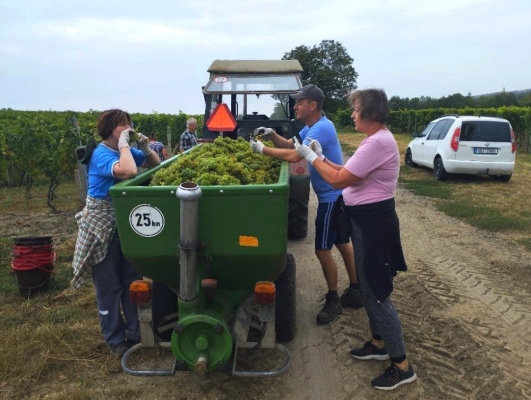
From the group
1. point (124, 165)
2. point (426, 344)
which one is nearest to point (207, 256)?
point (124, 165)

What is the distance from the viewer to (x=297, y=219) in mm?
6371

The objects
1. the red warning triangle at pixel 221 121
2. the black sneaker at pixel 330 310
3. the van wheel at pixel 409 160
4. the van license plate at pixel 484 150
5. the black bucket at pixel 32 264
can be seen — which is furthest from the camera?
the van wheel at pixel 409 160

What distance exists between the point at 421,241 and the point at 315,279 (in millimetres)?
2132

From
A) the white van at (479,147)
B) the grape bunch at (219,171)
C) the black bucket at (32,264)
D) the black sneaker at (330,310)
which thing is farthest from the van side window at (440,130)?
the black bucket at (32,264)

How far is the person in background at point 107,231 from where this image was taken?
3238mm

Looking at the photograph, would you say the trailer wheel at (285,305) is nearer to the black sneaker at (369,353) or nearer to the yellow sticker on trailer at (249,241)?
the black sneaker at (369,353)

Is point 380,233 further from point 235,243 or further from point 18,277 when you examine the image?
point 18,277

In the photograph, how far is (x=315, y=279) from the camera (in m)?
5.11

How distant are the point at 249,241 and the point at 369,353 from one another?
1.46 m

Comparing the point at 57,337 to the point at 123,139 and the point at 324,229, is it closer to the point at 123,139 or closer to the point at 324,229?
the point at 123,139

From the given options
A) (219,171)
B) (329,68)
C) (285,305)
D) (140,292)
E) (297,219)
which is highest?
(329,68)

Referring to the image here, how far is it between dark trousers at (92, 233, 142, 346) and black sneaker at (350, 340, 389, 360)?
165 cm

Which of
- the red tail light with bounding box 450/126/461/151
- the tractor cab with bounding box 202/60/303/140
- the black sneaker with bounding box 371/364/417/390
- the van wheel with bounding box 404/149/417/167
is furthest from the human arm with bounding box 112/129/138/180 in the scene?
the van wheel with bounding box 404/149/417/167

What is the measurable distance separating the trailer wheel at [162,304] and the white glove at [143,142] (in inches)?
40.0
